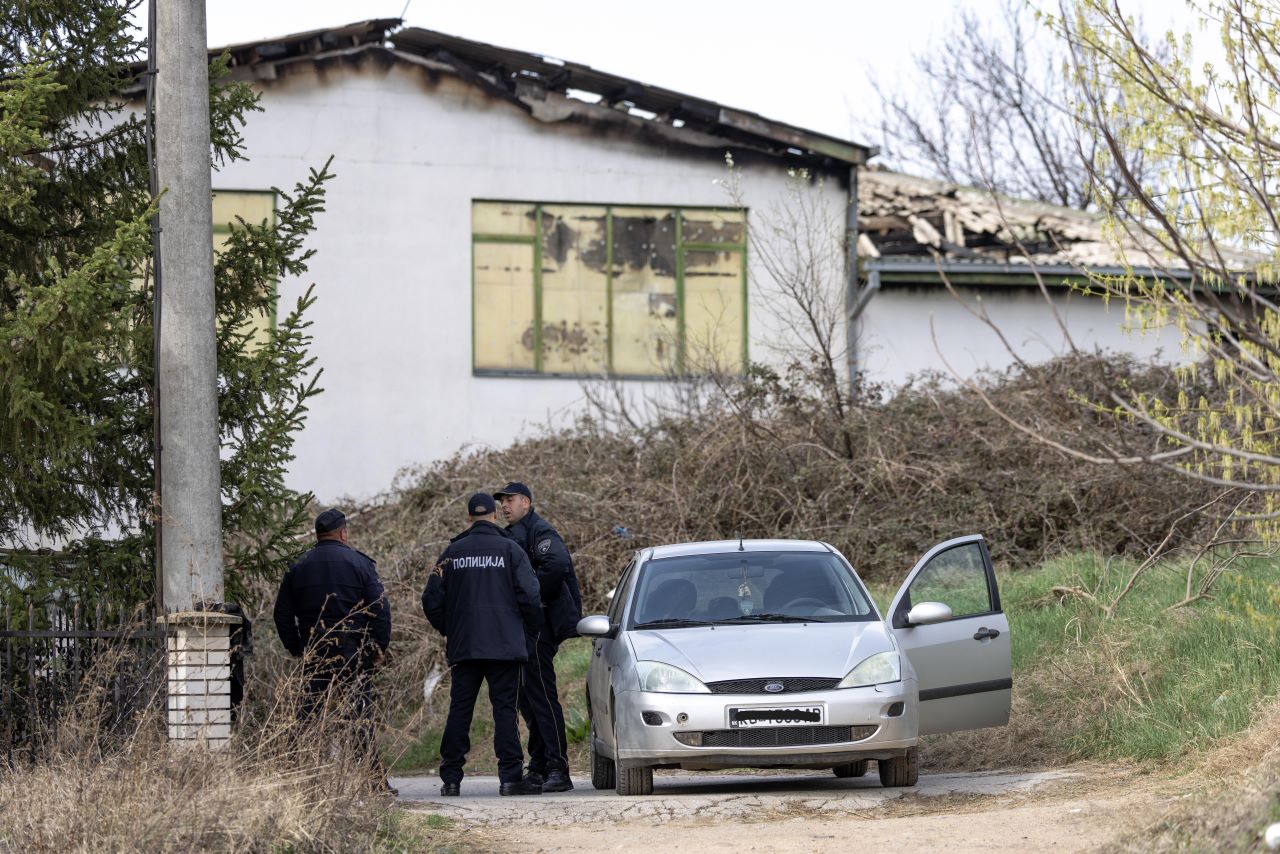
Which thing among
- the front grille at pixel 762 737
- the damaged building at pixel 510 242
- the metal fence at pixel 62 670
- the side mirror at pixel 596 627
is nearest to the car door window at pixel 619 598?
the side mirror at pixel 596 627

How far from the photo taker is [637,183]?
22.0 m

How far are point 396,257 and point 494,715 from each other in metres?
11.6

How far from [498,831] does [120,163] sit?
189 inches

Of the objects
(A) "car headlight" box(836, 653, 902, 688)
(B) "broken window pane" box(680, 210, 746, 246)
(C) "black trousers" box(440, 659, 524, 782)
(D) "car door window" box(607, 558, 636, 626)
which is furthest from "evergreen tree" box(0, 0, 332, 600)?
(B) "broken window pane" box(680, 210, 746, 246)

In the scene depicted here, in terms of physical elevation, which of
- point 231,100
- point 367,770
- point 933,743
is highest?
point 231,100

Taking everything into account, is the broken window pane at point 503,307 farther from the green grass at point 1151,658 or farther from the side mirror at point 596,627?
the side mirror at point 596,627

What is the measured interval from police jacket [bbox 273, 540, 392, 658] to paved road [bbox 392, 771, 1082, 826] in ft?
3.78

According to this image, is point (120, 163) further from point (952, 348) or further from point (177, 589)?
point (952, 348)

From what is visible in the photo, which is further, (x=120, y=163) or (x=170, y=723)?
(x=120, y=163)

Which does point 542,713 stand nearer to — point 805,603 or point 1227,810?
point 805,603

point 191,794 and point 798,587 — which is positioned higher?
point 798,587

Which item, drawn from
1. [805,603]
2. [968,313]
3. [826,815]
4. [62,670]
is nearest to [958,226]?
[968,313]

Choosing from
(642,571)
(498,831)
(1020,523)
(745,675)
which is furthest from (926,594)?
(498,831)

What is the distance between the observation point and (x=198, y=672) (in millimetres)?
8891
